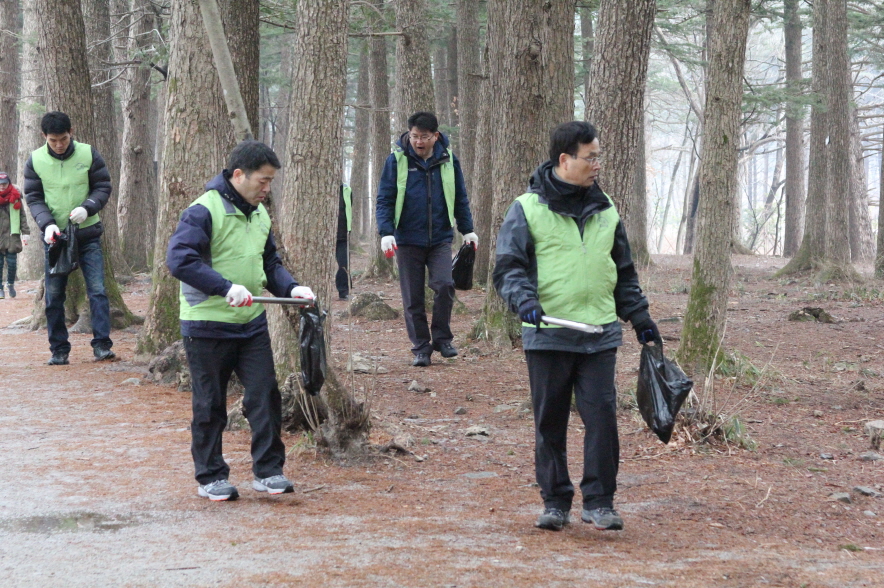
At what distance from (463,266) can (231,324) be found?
→ 4.07 m

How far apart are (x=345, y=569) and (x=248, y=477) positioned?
1753 mm

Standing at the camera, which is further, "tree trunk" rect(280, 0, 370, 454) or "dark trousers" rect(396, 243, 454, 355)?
"dark trousers" rect(396, 243, 454, 355)

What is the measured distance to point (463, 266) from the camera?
28.4 feet

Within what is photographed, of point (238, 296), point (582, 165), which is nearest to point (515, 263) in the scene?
point (582, 165)

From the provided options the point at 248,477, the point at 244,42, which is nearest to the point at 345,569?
the point at 248,477

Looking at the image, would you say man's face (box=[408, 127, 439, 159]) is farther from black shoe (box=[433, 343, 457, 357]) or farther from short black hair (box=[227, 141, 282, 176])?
short black hair (box=[227, 141, 282, 176])

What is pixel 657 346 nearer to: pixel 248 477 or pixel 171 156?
pixel 248 477

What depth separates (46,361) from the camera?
9.41m

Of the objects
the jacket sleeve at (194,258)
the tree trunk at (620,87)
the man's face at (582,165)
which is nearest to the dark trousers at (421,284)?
the tree trunk at (620,87)

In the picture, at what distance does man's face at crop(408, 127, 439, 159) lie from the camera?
857cm

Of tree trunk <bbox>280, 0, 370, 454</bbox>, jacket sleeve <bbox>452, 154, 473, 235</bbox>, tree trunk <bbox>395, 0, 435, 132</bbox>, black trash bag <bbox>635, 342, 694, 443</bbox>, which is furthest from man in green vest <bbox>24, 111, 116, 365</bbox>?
tree trunk <bbox>395, 0, 435, 132</bbox>

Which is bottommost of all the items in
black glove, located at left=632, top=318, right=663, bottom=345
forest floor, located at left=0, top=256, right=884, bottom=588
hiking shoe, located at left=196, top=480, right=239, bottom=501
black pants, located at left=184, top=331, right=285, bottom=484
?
forest floor, located at left=0, top=256, right=884, bottom=588

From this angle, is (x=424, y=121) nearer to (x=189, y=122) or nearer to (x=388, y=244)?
(x=388, y=244)

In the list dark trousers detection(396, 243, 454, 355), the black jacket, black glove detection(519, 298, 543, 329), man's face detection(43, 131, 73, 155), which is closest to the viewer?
black glove detection(519, 298, 543, 329)
